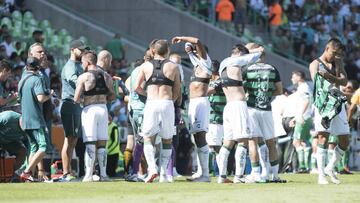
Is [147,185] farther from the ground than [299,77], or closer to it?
closer to it

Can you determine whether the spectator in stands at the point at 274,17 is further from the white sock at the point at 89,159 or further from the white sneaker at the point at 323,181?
the white sneaker at the point at 323,181

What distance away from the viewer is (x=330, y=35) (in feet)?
144

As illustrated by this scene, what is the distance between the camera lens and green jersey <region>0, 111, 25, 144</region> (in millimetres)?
25219

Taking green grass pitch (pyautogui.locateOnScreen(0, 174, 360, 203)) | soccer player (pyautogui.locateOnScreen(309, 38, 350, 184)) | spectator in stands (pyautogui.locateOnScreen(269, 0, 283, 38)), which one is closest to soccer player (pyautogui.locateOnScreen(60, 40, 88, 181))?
green grass pitch (pyautogui.locateOnScreen(0, 174, 360, 203))

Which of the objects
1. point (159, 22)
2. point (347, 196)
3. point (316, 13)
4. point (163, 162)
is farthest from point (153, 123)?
point (316, 13)

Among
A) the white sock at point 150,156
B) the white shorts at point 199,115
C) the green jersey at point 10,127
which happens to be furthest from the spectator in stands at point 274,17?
the white sock at point 150,156

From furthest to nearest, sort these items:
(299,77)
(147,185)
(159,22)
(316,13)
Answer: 1. (316,13)
2. (159,22)
3. (299,77)
4. (147,185)

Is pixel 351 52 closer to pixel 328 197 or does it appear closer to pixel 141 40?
pixel 141 40

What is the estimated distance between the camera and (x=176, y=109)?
2481 cm

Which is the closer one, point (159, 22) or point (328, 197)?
point (328, 197)

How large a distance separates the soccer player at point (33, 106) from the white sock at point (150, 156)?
183 cm

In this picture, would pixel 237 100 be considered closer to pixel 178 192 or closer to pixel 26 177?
pixel 178 192

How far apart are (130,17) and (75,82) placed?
1718cm

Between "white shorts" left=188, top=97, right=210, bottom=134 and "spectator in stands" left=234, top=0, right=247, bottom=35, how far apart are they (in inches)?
676
